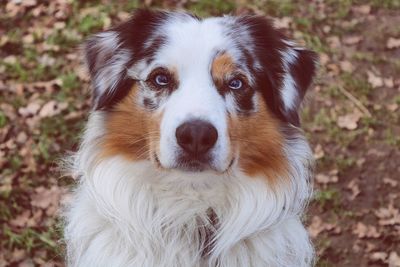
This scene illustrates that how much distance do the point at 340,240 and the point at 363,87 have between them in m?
1.88

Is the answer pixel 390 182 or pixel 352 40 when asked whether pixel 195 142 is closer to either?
pixel 390 182

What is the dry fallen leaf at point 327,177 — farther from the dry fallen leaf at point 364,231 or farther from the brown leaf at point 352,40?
the brown leaf at point 352,40

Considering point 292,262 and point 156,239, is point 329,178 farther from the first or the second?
point 156,239

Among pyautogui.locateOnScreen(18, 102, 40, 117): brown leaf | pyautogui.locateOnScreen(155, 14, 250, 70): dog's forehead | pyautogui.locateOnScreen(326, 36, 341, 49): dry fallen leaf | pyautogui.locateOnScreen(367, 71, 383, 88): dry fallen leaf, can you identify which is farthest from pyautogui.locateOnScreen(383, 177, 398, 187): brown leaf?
pyautogui.locateOnScreen(18, 102, 40, 117): brown leaf

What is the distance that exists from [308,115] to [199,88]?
314cm

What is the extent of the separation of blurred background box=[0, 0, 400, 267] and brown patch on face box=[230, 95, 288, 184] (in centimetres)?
176

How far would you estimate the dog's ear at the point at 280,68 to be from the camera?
142 inches

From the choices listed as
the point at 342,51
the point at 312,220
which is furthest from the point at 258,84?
A: the point at 342,51

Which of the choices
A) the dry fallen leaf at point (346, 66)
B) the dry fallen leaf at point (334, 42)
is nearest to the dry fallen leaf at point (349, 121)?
the dry fallen leaf at point (346, 66)

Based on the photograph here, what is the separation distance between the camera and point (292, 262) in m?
3.74

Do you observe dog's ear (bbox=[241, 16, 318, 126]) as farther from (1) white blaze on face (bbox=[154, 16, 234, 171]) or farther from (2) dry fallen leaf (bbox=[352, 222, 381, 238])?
(2) dry fallen leaf (bbox=[352, 222, 381, 238])

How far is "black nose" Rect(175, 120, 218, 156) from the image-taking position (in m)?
3.13

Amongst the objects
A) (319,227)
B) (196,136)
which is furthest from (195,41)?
(319,227)

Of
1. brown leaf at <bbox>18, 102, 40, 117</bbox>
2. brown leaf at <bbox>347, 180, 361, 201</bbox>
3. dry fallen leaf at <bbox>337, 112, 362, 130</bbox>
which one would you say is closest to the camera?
brown leaf at <bbox>347, 180, 361, 201</bbox>
